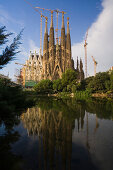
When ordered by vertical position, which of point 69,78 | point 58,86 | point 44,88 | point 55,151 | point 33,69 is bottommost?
point 55,151

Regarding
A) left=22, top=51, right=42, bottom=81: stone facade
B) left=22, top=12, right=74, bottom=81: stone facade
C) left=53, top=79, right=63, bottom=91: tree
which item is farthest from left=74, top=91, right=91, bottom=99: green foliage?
left=22, top=51, right=42, bottom=81: stone facade

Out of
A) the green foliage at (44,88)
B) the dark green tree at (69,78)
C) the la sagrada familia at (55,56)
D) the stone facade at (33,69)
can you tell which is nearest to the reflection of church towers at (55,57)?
the la sagrada familia at (55,56)

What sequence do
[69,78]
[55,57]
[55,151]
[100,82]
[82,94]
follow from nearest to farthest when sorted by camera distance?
[55,151] → [82,94] → [100,82] → [69,78] → [55,57]

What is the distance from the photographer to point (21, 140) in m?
3.91

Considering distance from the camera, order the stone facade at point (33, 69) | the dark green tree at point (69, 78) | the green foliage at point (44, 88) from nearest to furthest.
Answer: the dark green tree at point (69, 78) < the green foliage at point (44, 88) < the stone facade at point (33, 69)

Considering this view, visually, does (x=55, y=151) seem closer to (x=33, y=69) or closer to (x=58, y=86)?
(x=58, y=86)

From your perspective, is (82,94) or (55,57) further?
(55,57)

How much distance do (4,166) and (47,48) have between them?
206 feet

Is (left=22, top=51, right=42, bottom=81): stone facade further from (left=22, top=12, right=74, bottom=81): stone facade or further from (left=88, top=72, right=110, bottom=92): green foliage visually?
(left=88, top=72, right=110, bottom=92): green foliage

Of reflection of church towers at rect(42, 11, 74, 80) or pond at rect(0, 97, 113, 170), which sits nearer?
pond at rect(0, 97, 113, 170)

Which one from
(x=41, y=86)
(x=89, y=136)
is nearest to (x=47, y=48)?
(x=41, y=86)

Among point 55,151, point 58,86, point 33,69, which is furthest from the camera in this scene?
point 33,69

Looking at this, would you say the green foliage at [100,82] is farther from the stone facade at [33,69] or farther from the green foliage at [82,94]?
the stone facade at [33,69]

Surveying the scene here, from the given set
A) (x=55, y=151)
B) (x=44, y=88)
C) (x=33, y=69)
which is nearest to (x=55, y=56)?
(x=33, y=69)
